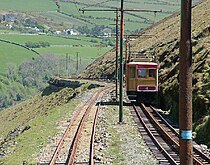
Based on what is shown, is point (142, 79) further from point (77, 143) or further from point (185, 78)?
point (185, 78)

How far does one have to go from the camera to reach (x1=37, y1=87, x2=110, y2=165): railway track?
60.6 feet

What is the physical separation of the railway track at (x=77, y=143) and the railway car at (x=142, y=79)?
20.2 feet

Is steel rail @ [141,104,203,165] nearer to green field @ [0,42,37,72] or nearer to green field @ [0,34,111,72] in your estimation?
green field @ [0,34,111,72]

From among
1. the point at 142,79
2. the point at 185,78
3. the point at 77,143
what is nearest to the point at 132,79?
the point at 142,79

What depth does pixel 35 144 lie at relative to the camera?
22562mm

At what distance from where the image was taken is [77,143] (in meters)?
21.5

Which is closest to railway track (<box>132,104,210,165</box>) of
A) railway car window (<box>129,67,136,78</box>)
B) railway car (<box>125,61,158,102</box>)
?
railway car (<box>125,61,158,102</box>)

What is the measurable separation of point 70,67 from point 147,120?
133 meters

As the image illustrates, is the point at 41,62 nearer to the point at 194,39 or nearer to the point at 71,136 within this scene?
the point at 194,39

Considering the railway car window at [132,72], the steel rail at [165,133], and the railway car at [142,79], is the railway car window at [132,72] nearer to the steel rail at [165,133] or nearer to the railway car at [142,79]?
the railway car at [142,79]

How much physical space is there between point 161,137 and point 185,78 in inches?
515

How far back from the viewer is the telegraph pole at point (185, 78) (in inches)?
398

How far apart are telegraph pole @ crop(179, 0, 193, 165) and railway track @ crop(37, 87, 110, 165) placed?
775 centimetres

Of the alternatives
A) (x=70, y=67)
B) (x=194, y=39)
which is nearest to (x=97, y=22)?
(x=70, y=67)
